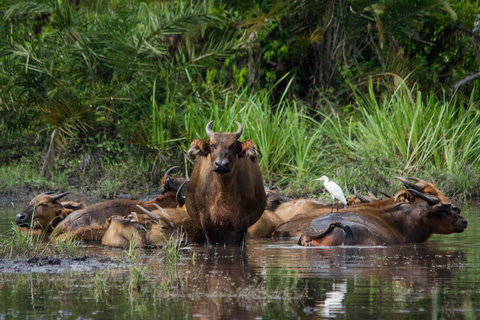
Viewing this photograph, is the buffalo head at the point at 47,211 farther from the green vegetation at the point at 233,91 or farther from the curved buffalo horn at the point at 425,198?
the green vegetation at the point at 233,91

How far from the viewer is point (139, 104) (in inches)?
719

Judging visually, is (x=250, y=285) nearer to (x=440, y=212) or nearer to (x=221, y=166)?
(x=221, y=166)

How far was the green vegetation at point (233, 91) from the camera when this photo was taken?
54.5ft

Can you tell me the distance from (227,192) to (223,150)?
0.62 m

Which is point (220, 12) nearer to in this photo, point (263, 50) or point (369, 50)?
point (263, 50)

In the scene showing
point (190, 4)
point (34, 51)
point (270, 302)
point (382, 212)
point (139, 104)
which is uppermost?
point (190, 4)

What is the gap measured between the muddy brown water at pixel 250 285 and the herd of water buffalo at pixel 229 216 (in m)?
0.44

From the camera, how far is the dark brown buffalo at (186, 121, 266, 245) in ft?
32.0

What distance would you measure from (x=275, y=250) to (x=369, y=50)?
14455 millimetres

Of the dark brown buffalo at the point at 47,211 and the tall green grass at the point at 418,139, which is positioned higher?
the tall green grass at the point at 418,139

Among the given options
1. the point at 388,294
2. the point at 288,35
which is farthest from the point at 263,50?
the point at 388,294

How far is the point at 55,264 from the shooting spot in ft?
24.7

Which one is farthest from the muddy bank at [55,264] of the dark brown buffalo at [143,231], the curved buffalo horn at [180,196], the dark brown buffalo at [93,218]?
the curved buffalo horn at [180,196]

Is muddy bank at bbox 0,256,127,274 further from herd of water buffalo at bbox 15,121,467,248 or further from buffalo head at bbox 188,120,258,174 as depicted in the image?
buffalo head at bbox 188,120,258,174
